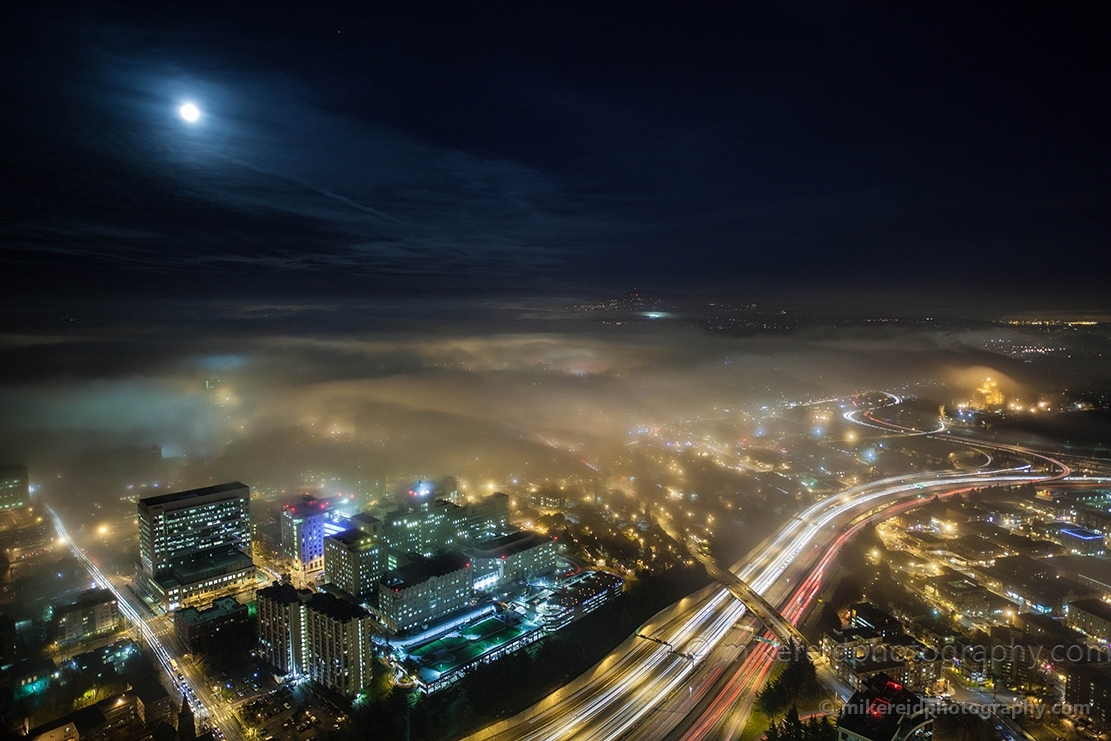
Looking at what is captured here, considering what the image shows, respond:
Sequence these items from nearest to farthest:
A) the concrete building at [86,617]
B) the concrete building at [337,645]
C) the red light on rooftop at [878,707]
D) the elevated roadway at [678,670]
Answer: the red light on rooftop at [878,707] → the elevated roadway at [678,670] → the concrete building at [337,645] → the concrete building at [86,617]

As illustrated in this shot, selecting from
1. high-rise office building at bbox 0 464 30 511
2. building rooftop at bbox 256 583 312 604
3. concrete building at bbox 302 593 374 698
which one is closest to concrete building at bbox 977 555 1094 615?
concrete building at bbox 302 593 374 698

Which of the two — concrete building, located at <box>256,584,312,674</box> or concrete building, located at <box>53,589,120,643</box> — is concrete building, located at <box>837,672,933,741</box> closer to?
concrete building, located at <box>256,584,312,674</box>

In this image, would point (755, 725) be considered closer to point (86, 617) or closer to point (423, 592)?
point (423, 592)

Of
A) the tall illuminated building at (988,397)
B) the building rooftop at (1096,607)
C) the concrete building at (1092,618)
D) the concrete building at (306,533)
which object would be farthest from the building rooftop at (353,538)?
the tall illuminated building at (988,397)

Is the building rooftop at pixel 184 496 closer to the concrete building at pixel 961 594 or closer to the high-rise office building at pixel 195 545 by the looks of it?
the high-rise office building at pixel 195 545

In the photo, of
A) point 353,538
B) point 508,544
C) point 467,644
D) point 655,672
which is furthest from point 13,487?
point 655,672

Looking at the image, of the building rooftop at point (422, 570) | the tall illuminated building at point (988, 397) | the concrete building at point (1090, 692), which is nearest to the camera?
the concrete building at point (1090, 692)
